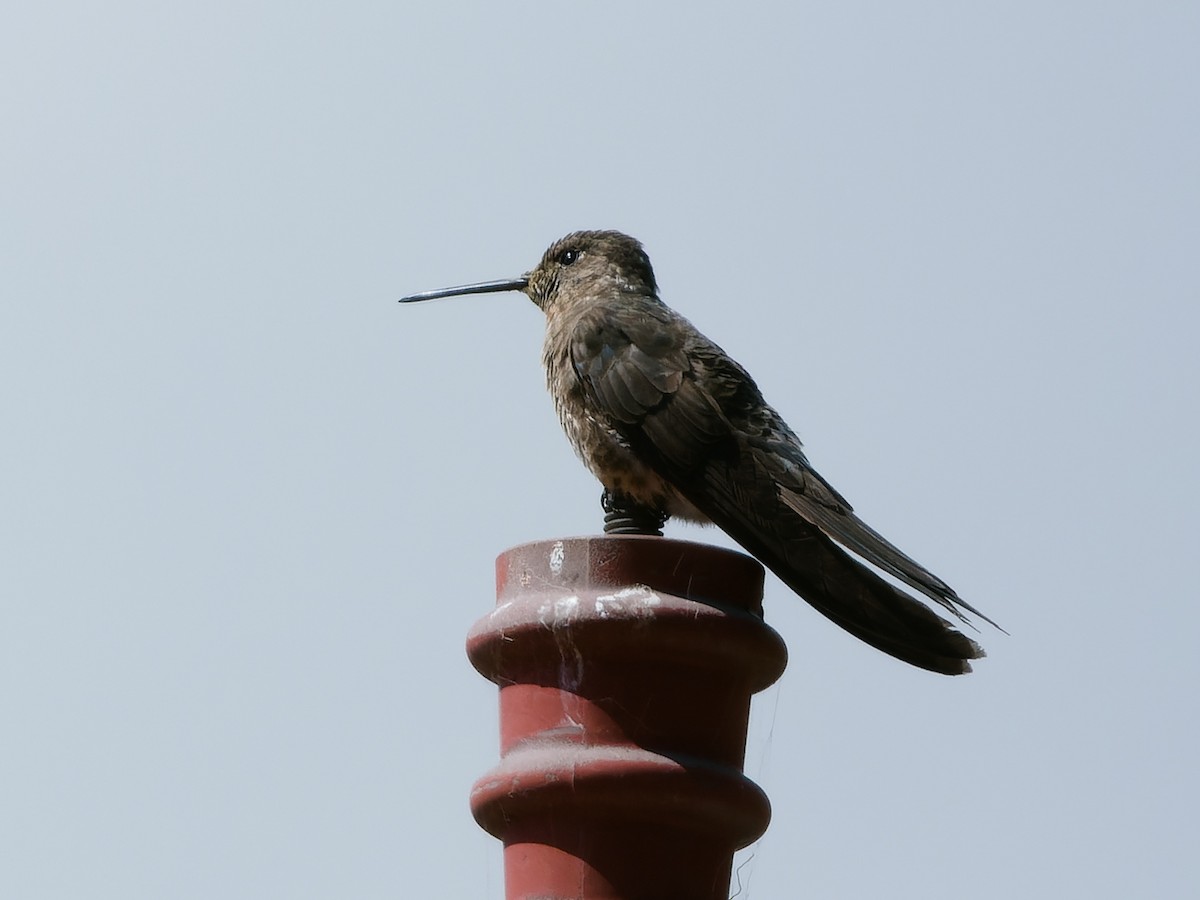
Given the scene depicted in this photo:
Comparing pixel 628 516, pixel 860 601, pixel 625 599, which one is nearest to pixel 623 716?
pixel 625 599

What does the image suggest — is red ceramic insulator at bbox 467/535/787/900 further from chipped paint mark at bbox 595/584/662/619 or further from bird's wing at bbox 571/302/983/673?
bird's wing at bbox 571/302/983/673

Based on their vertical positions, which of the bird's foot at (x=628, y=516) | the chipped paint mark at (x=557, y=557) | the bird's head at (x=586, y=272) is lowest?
the chipped paint mark at (x=557, y=557)

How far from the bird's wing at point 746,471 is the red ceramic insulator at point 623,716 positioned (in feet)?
1.52

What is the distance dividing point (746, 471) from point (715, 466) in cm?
10

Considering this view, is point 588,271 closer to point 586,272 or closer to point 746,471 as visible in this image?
point 586,272

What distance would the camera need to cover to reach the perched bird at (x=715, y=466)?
164 inches

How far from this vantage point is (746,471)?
4.80 m

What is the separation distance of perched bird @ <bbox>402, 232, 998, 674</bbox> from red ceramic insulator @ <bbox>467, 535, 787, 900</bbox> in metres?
0.47

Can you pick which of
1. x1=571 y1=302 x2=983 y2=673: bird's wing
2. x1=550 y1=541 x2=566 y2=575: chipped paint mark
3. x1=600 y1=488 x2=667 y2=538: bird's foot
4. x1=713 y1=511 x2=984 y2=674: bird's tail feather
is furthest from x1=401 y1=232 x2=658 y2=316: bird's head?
x1=550 y1=541 x2=566 y2=575: chipped paint mark

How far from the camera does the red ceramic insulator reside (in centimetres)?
349

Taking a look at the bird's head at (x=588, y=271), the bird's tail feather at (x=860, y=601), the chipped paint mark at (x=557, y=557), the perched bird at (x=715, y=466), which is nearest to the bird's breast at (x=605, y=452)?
the perched bird at (x=715, y=466)

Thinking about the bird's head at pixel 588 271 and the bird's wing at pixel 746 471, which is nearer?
the bird's wing at pixel 746 471

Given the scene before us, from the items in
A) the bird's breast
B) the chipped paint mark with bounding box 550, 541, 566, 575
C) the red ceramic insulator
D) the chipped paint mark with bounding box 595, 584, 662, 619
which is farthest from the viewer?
the bird's breast

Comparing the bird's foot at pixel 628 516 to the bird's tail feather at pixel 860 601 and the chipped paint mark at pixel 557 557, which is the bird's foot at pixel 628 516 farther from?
the chipped paint mark at pixel 557 557
